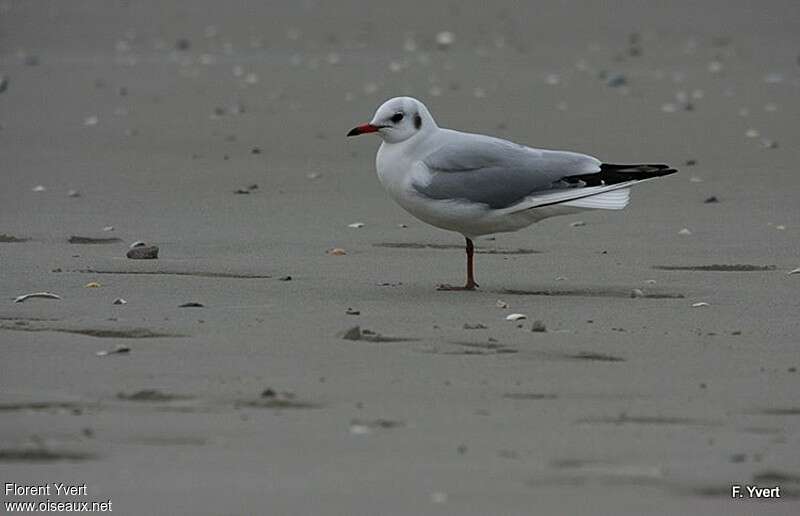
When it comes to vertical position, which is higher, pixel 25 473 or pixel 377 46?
pixel 377 46

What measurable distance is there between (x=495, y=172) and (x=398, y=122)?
0.46 m

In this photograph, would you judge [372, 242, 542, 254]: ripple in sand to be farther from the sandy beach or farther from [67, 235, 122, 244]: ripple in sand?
[67, 235, 122, 244]: ripple in sand

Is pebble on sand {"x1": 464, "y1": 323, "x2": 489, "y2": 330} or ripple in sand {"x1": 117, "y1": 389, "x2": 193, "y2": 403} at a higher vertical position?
pebble on sand {"x1": 464, "y1": 323, "x2": 489, "y2": 330}

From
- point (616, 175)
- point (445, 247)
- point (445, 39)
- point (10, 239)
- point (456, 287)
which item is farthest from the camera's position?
point (445, 39)

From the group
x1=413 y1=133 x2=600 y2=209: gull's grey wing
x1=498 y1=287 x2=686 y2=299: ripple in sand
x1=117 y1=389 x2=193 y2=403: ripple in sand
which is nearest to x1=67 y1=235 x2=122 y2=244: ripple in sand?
x1=413 y1=133 x2=600 y2=209: gull's grey wing

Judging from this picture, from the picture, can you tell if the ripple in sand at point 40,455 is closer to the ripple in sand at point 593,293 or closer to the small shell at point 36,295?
the small shell at point 36,295

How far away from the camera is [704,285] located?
6809 millimetres

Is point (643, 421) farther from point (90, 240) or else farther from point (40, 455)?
point (90, 240)

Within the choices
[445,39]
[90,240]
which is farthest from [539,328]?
[445,39]

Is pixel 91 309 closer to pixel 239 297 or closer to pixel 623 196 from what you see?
pixel 239 297

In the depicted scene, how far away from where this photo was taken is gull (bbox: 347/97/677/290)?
275 inches

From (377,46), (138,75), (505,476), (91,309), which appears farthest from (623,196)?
(377,46)

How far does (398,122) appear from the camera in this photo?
723 cm

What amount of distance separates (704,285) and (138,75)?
8.37 metres
